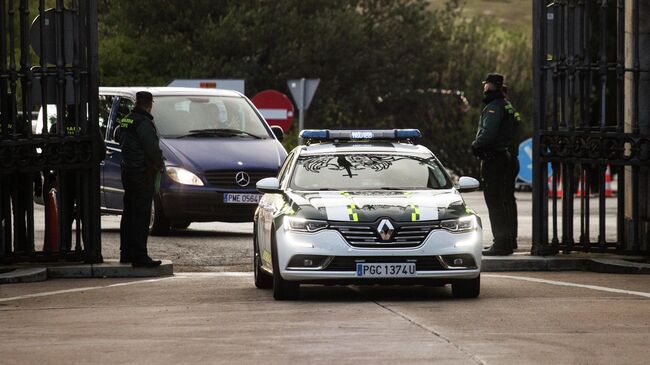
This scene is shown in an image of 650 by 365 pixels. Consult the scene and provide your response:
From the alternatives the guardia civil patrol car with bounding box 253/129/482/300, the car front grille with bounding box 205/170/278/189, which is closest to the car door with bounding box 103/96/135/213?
the car front grille with bounding box 205/170/278/189

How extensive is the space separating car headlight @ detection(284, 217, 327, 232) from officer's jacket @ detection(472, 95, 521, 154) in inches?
175

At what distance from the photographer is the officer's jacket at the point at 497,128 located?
19.9 metres

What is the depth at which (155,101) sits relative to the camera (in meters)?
25.0

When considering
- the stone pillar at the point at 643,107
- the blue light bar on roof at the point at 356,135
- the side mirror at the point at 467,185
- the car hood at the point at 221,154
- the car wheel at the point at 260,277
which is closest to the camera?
the side mirror at the point at 467,185

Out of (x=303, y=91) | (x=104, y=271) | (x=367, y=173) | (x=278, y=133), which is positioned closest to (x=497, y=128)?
(x=367, y=173)

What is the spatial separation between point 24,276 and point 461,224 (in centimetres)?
465

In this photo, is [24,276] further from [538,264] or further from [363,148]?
[538,264]

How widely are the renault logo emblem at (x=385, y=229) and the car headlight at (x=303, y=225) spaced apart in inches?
17.8

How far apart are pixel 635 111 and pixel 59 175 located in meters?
5.89

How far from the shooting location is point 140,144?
61.5 ft

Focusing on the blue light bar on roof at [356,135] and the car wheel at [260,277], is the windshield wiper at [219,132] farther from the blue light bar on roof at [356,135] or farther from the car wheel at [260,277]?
the car wheel at [260,277]

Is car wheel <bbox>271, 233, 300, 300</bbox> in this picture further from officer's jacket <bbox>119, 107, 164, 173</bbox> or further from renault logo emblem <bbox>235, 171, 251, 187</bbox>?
renault logo emblem <bbox>235, 171, 251, 187</bbox>

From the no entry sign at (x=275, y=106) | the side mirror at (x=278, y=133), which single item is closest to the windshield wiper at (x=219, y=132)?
the side mirror at (x=278, y=133)

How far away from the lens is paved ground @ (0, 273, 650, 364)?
11984 millimetres
